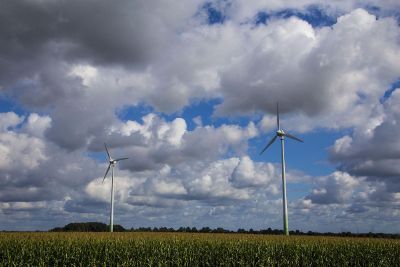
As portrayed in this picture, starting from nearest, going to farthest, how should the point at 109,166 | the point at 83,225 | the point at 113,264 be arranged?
the point at 113,264
the point at 109,166
the point at 83,225

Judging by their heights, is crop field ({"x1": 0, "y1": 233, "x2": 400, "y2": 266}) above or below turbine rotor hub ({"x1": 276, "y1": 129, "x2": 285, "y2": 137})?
below

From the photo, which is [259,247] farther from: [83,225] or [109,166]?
[83,225]

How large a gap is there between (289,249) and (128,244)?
17086mm

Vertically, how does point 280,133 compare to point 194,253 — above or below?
above

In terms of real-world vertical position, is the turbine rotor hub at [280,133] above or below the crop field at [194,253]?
above

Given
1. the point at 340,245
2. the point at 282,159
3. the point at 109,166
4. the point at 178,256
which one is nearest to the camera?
the point at 178,256

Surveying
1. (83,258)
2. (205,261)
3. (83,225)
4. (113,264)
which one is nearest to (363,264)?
(205,261)

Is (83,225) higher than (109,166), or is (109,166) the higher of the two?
(109,166)

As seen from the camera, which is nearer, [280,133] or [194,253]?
[194,253]

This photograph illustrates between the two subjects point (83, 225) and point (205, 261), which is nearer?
point (205, 261)

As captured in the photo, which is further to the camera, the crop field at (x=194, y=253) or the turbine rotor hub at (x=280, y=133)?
the turbine rotor hub at (x=280, y=133)

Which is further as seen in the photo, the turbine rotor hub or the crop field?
the turbine rotor hub

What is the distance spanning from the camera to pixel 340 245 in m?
52.7

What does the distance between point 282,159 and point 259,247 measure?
47219 mm
